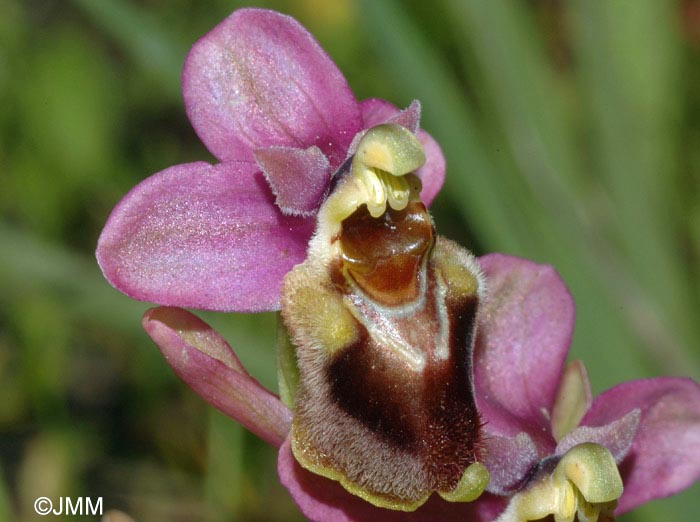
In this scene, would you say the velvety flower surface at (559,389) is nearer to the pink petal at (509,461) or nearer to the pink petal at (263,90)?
the pink petal at (509,461)

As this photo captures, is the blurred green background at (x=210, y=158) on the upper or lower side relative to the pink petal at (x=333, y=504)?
lower

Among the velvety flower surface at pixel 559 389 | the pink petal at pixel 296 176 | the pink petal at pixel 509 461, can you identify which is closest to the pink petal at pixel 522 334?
the velvety flower surface at pixel 559 389

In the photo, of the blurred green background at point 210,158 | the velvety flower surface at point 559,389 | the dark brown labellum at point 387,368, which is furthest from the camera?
the blurred green background at point 210,158

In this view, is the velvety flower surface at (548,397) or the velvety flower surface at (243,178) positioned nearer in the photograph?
the velvety flower surface at (243,178)

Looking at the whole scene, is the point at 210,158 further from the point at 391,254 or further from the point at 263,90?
the point at 391,254

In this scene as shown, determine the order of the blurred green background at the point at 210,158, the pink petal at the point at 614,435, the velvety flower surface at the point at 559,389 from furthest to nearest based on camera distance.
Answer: the blurred green background at the point at 210,158 < the velvety flower surface at the point at 559,389 < the pink petal at the point at 614,435

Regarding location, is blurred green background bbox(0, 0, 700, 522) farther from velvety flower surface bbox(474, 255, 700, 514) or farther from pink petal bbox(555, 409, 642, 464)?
pink petal bbox(555, 409, 642, 464)

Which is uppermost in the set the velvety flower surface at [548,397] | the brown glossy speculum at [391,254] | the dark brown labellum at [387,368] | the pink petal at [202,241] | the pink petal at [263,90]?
the pink petal at [263,90]

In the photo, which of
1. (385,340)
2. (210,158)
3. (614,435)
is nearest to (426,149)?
(385,340)

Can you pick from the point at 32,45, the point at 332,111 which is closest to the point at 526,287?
the point at 332,111
